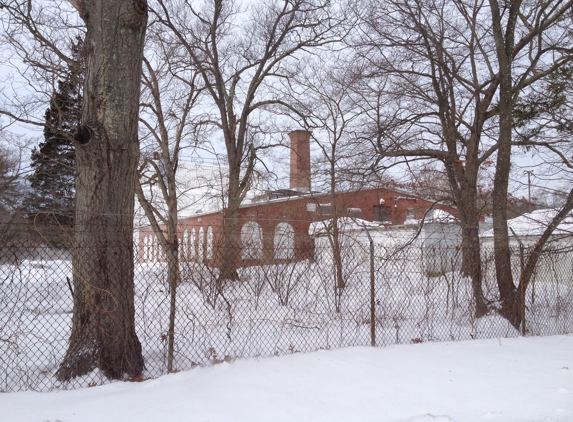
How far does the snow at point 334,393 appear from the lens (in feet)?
13.0

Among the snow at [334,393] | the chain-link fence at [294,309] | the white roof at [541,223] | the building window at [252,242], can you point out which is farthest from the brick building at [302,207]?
the snow at [334,393]

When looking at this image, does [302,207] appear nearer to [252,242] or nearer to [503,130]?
[503,130]

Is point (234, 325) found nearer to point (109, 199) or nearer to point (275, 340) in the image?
point (275, 340)

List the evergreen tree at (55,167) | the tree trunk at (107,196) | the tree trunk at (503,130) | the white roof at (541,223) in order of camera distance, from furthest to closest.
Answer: the evergreen tree at (55,167), the white roof at (541,223), the tree trunk at (503,130), the tree trunk at (107,196)

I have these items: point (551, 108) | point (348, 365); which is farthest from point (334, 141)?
point (348, 365)

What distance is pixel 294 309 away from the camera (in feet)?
24.8

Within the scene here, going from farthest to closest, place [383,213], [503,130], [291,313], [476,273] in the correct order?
[383,213] < [503,130] < [291,313] < [476,273]

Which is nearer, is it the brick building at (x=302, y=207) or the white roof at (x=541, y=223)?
the white roof at (x=541, y=223)

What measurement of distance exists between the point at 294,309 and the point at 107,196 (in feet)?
12.3

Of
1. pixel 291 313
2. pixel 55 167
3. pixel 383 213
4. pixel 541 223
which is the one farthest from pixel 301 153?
pixel 291 313

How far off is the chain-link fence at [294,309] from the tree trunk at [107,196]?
379 millimetres

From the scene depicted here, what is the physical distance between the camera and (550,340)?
284 inches

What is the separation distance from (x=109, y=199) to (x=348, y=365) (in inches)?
127

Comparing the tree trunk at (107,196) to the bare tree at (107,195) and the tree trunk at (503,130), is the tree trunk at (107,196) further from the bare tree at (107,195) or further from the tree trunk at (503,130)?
the tree trunk at (503,130)
